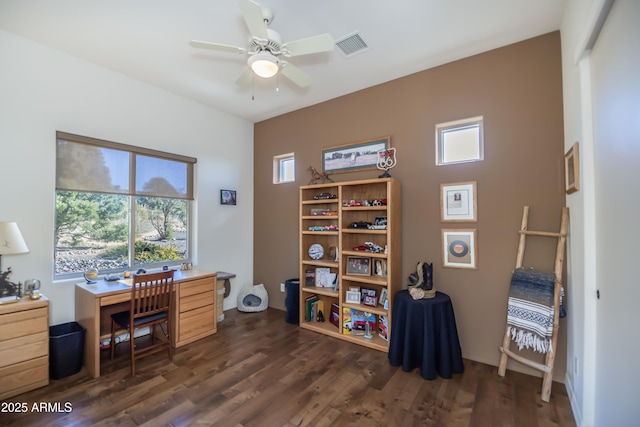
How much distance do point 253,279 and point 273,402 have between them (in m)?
2.71

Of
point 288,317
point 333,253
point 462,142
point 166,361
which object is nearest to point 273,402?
point 166,361

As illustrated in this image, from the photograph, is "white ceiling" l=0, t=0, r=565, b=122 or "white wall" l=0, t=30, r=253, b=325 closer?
"white ceiling" l=0, t=0, r=565, b=122

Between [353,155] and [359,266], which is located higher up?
[353,155]

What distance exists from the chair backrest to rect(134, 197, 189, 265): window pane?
1.03 metres

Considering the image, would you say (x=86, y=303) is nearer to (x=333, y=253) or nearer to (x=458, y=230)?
(x=333, y=253)

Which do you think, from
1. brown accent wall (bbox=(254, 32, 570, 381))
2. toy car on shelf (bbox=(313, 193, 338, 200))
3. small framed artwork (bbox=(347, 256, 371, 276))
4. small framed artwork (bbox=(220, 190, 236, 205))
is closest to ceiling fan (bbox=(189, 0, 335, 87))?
brown accent wall (bbox=(254, 32, 570, 381))

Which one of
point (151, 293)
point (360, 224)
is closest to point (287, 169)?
point (360, 224)

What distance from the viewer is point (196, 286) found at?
318 cm

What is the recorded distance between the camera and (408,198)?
3.12m

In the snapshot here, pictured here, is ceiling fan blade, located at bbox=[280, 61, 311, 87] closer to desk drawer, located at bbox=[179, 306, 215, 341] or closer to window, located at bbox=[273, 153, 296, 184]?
window, located at bbox=[273, 153, 296, 184]

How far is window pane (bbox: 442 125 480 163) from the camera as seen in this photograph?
112 inches

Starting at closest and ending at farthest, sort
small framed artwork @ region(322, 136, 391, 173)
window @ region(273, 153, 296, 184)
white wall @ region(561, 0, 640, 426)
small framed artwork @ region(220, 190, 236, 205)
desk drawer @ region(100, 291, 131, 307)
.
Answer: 1. white wall @ region(561, 0, 640, 426)
2. desk drawer @ region(100, 291, 131, 307)
3. small framed artwork @ region(322, 136, 391, 173)
4. small framed artwork @ region(220, 190, 236, 205)
5. window @ region(273, 153, 296, 184)

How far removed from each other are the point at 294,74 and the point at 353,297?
250 cm

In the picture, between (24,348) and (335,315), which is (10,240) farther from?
(335,315)
